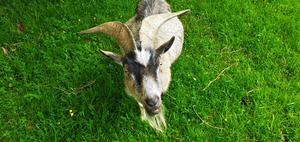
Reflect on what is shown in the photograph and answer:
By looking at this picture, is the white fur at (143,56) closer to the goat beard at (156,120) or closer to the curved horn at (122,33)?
the curved horn at (122,33)

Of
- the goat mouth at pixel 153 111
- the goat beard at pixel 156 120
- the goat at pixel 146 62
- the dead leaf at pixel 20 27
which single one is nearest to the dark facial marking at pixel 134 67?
the goat at pixel 146 62

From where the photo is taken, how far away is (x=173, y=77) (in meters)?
7.26

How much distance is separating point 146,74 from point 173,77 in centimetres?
143

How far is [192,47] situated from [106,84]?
145cm

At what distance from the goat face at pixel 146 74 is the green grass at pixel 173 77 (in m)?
0.78

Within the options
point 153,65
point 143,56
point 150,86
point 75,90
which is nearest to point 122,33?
point 143,56

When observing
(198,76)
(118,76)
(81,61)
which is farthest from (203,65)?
(81,61)

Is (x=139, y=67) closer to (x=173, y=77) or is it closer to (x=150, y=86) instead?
(x=150, y=86)

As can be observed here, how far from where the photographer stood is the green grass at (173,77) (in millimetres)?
6730

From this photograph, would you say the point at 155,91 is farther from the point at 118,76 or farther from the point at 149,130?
the point at 118,76

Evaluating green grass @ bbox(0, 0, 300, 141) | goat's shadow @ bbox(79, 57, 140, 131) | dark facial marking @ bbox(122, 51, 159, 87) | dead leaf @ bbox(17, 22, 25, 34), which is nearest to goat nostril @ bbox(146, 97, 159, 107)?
dark facial marking @ bbox(122, 51, 159, 87)

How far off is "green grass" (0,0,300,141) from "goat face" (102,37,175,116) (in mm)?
782

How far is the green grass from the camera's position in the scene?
22.1 ft

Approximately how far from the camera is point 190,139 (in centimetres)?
657
